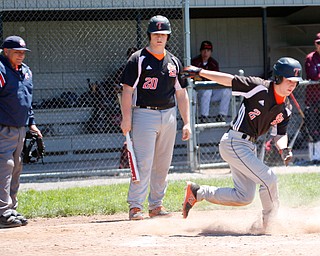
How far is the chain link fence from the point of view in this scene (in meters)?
13.7

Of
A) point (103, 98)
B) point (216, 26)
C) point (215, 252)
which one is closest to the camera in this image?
point (215, 252)

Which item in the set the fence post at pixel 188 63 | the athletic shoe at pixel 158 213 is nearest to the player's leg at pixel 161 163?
the athletic shoe at pixel 158 213

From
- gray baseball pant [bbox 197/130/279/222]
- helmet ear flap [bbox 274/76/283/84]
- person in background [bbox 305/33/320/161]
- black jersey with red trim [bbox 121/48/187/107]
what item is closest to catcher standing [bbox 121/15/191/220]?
black jersey with red trim [bbox 121/48/187/107]

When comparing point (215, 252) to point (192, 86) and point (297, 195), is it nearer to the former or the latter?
point (297, 195)

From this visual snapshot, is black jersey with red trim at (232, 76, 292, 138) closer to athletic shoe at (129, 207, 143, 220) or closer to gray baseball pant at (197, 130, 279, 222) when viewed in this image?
gray baseball pant at (197, 130, 279, 222)

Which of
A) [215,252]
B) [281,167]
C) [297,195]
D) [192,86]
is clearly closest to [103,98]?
[192,86]

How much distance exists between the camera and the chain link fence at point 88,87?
1373 centimetres

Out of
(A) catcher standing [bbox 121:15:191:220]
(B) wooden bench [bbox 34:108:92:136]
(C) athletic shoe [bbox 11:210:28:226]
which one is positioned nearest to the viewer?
(A) catcher standing [bbox 121:15:191:220]

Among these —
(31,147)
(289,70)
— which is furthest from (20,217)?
(289,70)

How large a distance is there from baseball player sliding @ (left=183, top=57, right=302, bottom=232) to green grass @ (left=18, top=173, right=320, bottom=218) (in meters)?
2.16

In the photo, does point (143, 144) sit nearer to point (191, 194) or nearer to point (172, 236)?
point (191, 194)

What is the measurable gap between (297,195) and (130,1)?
15.8ft

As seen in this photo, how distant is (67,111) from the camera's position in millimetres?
14000

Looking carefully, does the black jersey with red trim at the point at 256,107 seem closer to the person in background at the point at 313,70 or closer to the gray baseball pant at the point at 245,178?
the gray baseball pant at the point at 245,178
